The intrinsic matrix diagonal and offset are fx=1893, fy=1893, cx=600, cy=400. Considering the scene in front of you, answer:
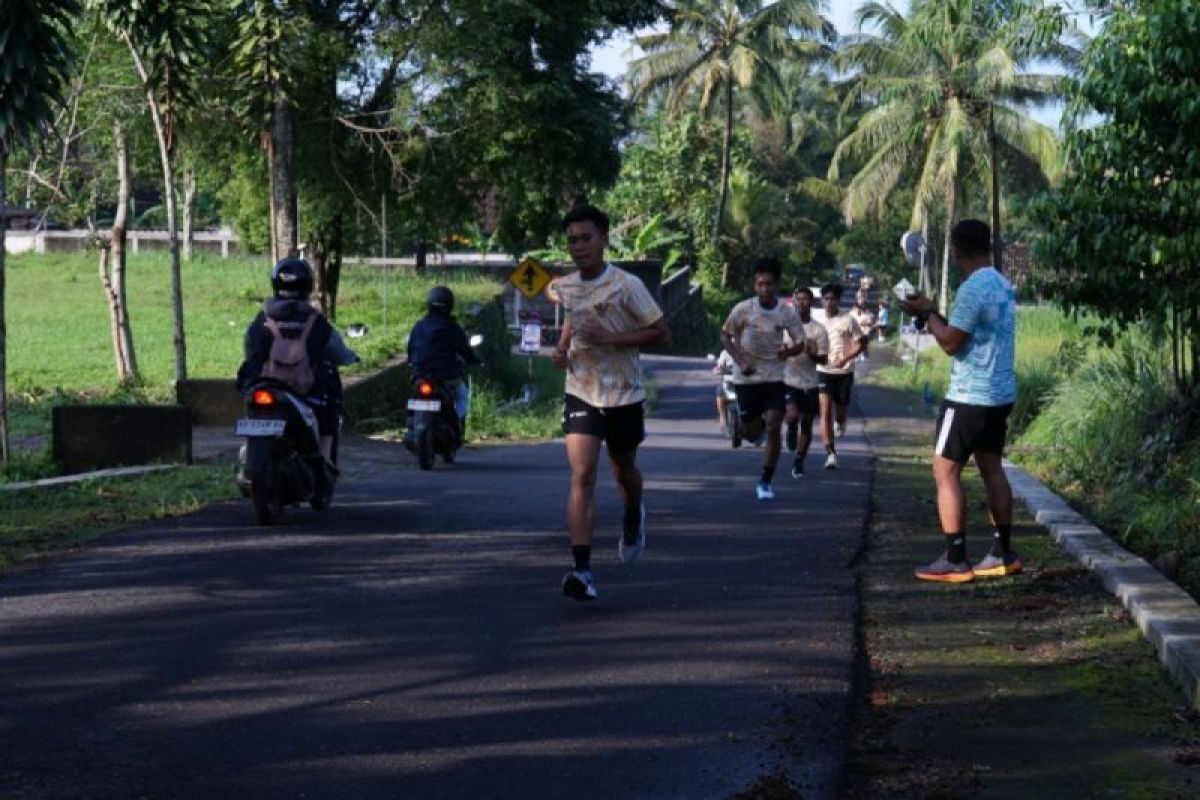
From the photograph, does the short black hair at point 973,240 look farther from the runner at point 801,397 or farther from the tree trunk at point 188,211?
the tree trunk at point 188,211

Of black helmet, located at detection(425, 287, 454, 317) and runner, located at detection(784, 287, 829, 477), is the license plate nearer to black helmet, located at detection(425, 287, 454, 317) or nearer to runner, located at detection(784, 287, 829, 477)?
runner, located at detection(784, 287, 829, 477)

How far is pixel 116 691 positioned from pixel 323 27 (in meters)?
26.0

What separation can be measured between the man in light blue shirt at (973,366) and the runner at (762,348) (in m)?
5.02

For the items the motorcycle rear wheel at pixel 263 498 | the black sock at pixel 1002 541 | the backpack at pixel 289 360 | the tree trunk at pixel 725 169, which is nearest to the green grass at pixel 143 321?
the backpack at pixel 289 360

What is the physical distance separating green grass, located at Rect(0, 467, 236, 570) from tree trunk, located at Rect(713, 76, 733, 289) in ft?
180

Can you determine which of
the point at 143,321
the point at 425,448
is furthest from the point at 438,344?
the point at 143,321

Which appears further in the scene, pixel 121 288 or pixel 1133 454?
pixel 121 288

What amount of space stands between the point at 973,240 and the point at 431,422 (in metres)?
8.85

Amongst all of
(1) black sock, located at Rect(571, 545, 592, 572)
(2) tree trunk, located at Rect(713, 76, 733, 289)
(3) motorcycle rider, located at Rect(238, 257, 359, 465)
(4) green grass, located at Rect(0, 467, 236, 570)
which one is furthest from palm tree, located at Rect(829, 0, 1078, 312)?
(1) black sock, located at Rect(571, 545, 592, 572)

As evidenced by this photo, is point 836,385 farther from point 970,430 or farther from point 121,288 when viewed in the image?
point 121,288

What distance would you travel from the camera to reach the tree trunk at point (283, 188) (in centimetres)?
2839

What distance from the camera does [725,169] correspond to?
69938 millimetres

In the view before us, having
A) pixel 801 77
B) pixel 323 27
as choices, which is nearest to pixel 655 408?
pixel 323 27

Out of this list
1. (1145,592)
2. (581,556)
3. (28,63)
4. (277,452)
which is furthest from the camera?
(28,63)
